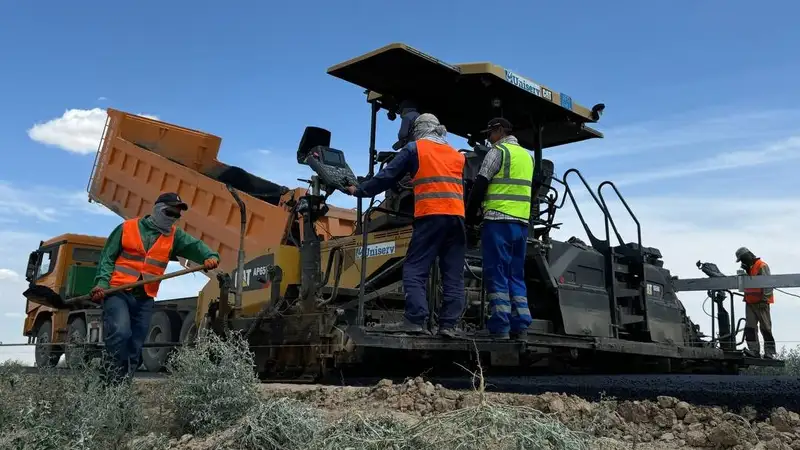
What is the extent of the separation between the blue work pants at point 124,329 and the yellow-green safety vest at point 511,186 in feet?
8.16

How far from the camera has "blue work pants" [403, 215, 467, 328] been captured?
498 centimetres

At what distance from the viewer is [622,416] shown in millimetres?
3756

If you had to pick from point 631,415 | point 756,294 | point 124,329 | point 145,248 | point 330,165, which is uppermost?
point 330,165

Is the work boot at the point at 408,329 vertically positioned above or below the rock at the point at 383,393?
above

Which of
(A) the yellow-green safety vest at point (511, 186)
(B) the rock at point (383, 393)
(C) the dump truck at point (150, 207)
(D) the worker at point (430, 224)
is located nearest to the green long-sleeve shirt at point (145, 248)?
(D) the worker at point (430, 224)

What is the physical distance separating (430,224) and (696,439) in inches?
87.3

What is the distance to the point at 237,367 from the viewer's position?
4168 mm

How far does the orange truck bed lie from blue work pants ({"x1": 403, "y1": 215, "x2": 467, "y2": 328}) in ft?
10.7

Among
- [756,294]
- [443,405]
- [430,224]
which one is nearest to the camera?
[443,405]

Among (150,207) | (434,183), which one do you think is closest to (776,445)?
(434,183)

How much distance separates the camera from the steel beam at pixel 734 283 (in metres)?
7.55

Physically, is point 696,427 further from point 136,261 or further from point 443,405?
point 136,261

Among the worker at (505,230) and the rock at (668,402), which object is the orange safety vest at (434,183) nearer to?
the worker at (505,230)

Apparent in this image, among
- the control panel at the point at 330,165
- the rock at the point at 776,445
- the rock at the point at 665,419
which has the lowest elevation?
the rock at the point at 776,445
